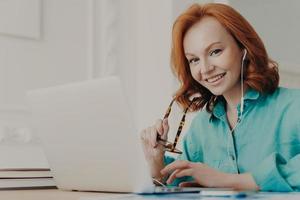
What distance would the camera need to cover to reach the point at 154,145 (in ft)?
4.24

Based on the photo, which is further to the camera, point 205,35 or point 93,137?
point 205,35

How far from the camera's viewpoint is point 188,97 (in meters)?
1.47

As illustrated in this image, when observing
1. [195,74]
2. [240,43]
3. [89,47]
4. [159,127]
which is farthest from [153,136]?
[89,47]

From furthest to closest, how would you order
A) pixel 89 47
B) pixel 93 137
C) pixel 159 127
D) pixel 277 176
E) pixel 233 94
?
pixel 89 47, pixel 233 94, pixel 159 127, pixel 277 176, pixel 93 137

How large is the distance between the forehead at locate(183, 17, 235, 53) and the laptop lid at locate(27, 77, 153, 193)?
1.48 feet

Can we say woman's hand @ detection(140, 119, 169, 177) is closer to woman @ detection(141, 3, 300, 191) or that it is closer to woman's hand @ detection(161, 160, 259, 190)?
woman @ detection(141, 3, 300, 191)

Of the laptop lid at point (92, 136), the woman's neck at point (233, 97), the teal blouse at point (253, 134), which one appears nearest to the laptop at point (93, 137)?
the laptop lid at point (92, 136)

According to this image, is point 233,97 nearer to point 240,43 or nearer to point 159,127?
point 240,43

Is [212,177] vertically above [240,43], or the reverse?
[240,43]

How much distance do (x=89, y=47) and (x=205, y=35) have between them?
2.21ft

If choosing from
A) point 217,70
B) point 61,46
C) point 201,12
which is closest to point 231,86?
point 217,70

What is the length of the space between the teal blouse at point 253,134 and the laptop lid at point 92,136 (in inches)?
15.5

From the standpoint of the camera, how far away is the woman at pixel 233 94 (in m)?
1.28

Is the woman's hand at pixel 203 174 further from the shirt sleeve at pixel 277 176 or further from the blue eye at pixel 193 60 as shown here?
the blue eye at pixel 193 60
